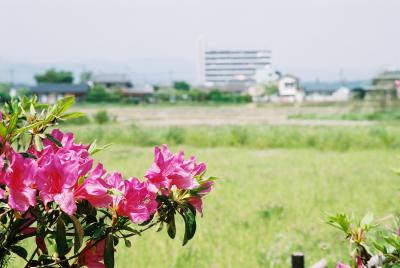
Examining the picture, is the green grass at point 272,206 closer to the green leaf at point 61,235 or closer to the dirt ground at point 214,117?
the green leaf at point 61,235

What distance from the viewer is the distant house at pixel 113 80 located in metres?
58.1

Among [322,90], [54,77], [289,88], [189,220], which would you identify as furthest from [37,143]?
[289,88]

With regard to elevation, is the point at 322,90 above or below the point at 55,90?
below

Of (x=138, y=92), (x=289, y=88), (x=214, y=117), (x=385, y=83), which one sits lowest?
(x=214, y=117)

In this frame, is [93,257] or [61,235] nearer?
[61,235]

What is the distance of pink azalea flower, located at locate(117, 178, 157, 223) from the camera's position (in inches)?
44.7

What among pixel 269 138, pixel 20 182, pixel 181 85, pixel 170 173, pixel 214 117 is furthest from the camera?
pixel 181 85

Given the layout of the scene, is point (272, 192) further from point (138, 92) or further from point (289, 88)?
point (289, 88)

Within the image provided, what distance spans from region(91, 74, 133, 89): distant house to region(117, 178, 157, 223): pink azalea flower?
188ft

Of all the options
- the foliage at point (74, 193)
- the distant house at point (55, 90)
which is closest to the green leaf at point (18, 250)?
the foliage at point (74, 193)

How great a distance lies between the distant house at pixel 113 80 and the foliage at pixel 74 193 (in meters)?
57.1

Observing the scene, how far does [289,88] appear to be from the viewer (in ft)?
213

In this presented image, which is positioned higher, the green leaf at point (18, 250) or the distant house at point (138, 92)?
the green leaf at point (18, 250)

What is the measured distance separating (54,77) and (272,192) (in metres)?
51.6
